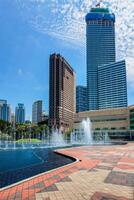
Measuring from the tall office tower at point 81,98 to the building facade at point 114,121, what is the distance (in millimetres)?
85719

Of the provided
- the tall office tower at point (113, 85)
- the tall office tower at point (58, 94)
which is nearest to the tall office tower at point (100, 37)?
the tall office tower at point (113, 85)

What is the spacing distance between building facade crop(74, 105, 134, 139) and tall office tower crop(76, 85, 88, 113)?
85719 millimetres

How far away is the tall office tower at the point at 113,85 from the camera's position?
146875 mm

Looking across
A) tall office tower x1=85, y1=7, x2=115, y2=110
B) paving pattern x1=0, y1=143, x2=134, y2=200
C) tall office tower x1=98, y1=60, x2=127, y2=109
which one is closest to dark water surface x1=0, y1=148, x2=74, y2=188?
paving pattern x1=0, y1=143, x2=134, y2=200

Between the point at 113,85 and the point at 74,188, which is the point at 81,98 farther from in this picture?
the point at 74,188

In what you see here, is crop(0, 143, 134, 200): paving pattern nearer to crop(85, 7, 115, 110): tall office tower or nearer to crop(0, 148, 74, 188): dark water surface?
crop(0, 148, 74, 188): dark water surface

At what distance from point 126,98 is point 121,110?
208 ft

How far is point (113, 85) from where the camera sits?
152 meters

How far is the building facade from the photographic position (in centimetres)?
8482

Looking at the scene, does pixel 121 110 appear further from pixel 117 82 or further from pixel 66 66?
pixel 66 66

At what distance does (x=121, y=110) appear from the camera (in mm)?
89250

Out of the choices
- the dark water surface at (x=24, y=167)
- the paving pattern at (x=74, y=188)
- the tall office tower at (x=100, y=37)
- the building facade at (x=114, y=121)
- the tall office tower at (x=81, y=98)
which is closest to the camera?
the paving pattern at (x=74, y=188)

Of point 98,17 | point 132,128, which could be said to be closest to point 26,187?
point 132,128

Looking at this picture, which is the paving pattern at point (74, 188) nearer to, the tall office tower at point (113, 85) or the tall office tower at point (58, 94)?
the tall office tower at point (58, 94)
